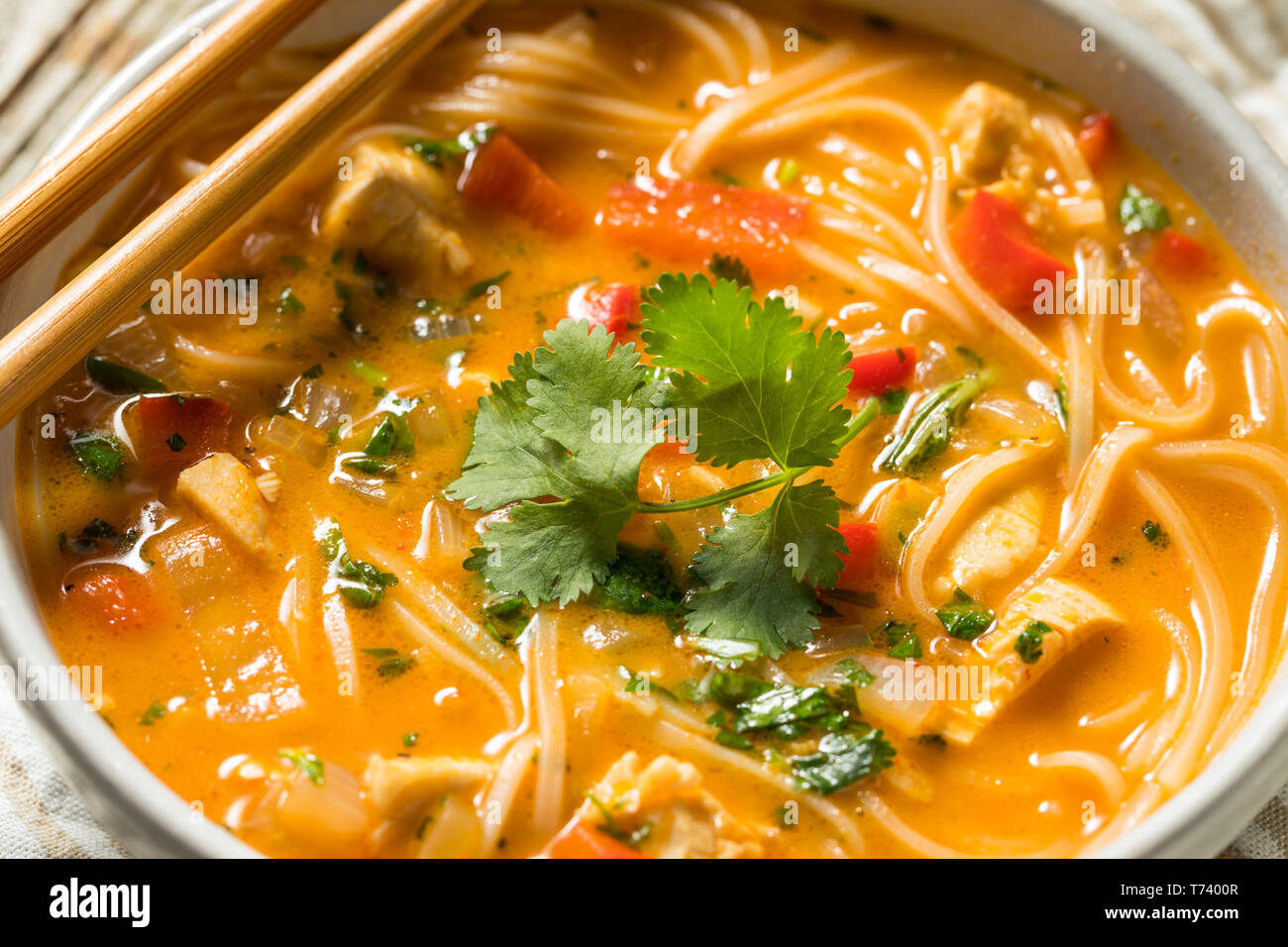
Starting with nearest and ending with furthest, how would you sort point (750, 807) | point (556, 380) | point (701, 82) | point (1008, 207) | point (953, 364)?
point (750, 807)
point (556, 380)
point (953, 364)
point (1008, 207)
point (701, 82)

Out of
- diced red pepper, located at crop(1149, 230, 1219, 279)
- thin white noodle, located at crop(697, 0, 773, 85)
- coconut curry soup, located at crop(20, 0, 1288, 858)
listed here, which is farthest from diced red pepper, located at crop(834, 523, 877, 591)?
thin white noodle, located at crop(697, 0, 773, 85)

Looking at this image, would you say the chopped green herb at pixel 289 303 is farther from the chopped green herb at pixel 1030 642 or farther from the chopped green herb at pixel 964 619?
the chopped green herb at pixel 1030 642

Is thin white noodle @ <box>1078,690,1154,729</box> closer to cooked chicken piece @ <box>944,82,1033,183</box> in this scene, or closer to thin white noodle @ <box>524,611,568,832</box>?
thin white noodle @ <box>524,611,568,832</box>

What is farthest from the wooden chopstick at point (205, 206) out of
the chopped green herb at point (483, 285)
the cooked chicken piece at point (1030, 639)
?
the cooked chicken piece at point (1030, 639)

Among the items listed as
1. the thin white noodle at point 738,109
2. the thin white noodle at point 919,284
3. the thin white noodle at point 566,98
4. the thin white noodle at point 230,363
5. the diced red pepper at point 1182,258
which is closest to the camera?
the thin white noodle at point 230,363

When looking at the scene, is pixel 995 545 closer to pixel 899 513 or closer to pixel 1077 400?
pixel 899 513
